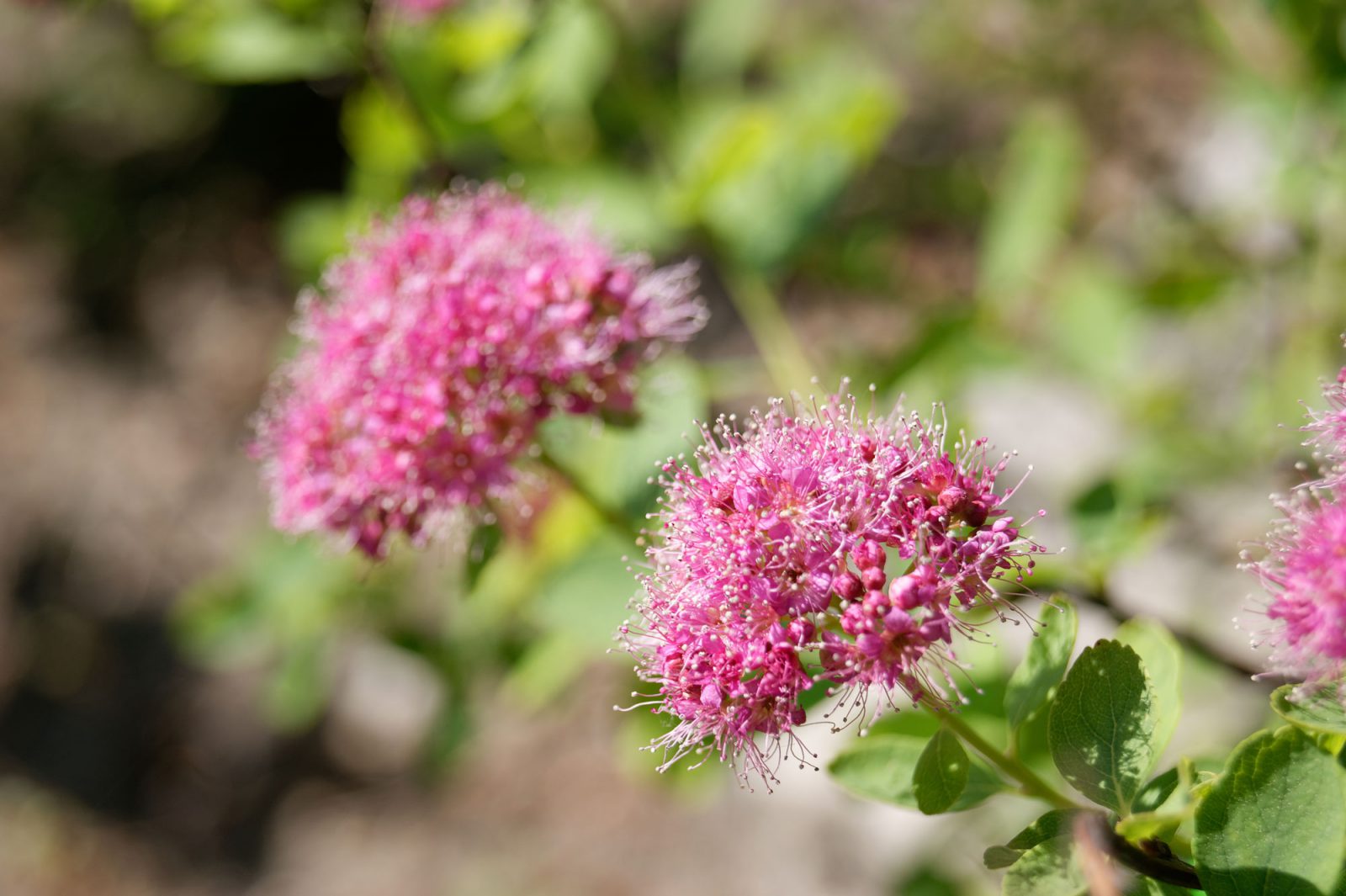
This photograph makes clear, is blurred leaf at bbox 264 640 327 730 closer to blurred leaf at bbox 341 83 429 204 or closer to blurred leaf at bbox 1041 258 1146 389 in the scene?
blurred leaf at bbox 341 83 429 204

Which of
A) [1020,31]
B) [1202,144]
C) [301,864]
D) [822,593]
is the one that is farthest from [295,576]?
[1202,144]

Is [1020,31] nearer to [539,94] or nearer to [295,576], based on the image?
[539,94]

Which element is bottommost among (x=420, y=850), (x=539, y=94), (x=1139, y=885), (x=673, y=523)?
(x=420, y=850)

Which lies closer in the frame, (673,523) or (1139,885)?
(1139,885)

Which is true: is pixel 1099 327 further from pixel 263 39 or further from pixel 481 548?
pixel 263 39

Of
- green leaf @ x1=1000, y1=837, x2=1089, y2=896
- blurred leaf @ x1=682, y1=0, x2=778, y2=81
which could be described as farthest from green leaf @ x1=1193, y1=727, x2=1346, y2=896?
blurred leaf @ x1=682, y1=0, x2=778, y2=81
